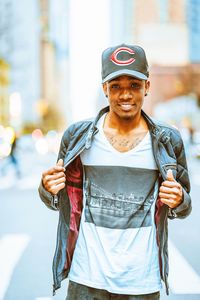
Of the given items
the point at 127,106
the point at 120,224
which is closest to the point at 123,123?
the point at 127,106

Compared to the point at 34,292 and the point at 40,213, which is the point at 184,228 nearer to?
the point at 40,213

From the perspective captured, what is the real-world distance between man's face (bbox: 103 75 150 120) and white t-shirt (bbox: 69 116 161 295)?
6.3 inches

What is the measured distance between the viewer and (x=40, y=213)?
34.2ft

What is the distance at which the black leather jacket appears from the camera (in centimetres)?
241

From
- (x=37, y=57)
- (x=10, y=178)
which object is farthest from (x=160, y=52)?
(x=10, y=178)

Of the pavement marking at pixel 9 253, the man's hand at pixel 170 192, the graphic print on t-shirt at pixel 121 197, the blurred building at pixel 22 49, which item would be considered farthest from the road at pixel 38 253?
the blurred building at pixel 22 49

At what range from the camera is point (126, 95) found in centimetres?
237

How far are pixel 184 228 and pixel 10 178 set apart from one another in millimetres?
10433

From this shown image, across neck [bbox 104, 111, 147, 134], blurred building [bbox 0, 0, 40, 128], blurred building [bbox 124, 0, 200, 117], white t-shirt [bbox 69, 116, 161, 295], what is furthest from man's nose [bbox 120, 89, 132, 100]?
blurred building [bbox 0, 0, 40, 128]

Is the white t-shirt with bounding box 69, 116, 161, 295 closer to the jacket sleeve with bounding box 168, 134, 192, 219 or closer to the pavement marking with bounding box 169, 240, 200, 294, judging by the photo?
the jacket sleeve with bounding box 168, 134, 192, 219

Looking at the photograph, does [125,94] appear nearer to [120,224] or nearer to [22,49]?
[120,224]

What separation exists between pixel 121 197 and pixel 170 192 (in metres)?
0.24

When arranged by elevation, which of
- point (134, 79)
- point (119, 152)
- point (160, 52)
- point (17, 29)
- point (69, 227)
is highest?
point (134, 79)

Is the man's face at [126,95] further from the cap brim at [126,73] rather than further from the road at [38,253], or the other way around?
the road at [38,253]
